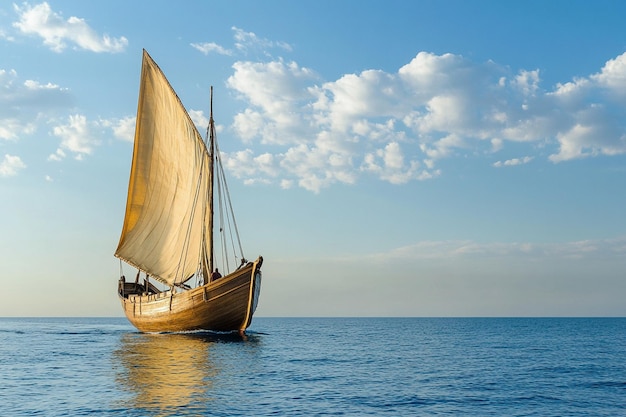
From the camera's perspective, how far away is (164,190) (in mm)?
61125

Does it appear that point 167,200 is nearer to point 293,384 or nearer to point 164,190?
point 164,190

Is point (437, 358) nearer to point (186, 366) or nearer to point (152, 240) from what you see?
point (186, 366)

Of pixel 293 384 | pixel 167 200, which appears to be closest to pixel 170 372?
pixel 293 384

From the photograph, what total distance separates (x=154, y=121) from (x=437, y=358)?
35.0m

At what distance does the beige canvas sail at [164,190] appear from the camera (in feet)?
196

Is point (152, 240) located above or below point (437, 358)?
above

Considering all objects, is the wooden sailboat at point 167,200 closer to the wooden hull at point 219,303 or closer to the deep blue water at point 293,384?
the wooden hull at point 219,303

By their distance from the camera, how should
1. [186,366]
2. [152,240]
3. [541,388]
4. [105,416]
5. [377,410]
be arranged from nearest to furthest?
[105,416], [377,410], [541,388], [186,366], [152,240]

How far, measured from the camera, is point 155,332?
6281 centimetres

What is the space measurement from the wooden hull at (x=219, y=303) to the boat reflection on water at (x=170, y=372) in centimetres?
146

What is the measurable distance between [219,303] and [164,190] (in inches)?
563

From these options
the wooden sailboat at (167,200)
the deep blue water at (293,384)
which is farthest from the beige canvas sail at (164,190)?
the deep blue water at (293,384)

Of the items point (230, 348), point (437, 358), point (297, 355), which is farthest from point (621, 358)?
point (230, 348)

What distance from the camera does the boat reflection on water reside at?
24.3 metres
